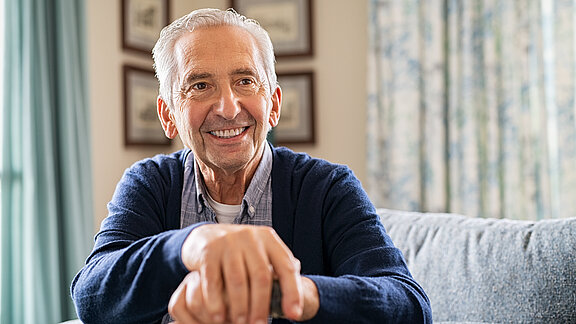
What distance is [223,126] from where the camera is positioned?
1316mm

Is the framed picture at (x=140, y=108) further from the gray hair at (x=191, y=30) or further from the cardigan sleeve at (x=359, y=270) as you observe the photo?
the cardigan sleeve at (x=359, y=270)

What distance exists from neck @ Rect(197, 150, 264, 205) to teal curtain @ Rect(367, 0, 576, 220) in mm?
2342

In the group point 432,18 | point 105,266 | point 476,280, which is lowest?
point 476,280

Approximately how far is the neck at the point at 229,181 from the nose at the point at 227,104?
0.16 m

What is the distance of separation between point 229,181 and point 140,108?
8.23ft

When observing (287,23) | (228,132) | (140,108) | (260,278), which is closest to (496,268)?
(228,132)

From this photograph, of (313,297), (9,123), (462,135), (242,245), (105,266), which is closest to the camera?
(242,245)

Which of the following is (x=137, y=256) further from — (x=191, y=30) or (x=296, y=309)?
(x=191, y=30)

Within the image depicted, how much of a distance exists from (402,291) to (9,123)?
2.24 m

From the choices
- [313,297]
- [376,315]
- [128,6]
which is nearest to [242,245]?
[313,297]

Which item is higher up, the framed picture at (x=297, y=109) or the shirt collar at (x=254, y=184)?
the framed picture at (x=297, y=109)

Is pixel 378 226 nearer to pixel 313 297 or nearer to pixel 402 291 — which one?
pixel 402 291

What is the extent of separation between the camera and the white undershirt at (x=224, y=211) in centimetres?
145

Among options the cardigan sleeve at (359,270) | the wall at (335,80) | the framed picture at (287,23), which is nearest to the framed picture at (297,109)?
the wall at (335,80)
